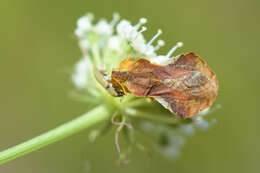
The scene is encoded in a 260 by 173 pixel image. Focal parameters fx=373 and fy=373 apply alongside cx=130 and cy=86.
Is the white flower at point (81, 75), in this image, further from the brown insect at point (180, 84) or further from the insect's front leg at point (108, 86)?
the brown insect at point (180, 84)

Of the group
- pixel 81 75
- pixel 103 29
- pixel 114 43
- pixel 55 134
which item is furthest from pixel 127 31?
pixel 55 134

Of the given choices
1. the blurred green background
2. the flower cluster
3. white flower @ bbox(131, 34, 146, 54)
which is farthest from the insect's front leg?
the blurred green background

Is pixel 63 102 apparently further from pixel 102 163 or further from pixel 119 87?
pixel 119 87

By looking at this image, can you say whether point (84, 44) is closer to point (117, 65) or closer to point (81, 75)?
point (81, 75)

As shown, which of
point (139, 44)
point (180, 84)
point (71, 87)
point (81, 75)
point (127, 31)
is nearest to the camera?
point (180, 84)

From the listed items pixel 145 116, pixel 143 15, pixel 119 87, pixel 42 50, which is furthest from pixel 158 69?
Answer: pixel 42 50

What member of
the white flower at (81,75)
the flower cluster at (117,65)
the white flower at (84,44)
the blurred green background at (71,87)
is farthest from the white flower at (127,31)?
the blurred green background at (71,87)
